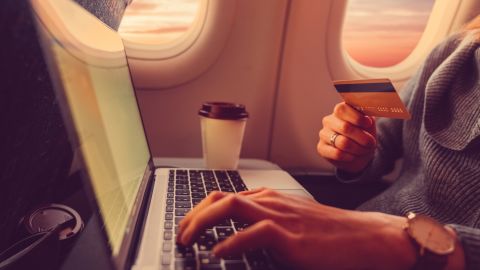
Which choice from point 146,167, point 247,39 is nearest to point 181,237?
point 146,167

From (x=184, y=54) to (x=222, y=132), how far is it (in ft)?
1.06

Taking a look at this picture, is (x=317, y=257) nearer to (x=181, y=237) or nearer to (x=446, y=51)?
(x=181, y=237)

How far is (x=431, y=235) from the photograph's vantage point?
0.45 metres

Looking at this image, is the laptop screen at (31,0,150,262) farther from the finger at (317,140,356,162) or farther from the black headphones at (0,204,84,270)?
the finger at (317,140,356,162)

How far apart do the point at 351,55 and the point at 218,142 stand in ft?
2.01

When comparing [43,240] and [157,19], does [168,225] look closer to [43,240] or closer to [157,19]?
[43,240]

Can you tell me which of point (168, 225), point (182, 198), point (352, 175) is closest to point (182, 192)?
point (182, 198)

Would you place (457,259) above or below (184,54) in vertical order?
below

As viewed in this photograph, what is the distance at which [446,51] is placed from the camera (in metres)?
0.87

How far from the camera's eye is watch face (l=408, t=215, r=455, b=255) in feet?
1.43

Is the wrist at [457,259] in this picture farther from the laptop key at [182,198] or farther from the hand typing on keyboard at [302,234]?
the laptop key at [182,198]

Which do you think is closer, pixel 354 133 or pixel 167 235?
pixel 167 235

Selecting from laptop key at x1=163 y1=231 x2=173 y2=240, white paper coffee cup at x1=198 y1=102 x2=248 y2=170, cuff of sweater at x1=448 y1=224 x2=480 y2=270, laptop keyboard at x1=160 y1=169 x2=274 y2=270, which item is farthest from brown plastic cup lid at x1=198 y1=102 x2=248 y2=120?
cuff of sweater at x1=448 y1=224 x2=480 y2=270

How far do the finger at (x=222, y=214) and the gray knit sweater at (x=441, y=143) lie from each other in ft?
1.54
